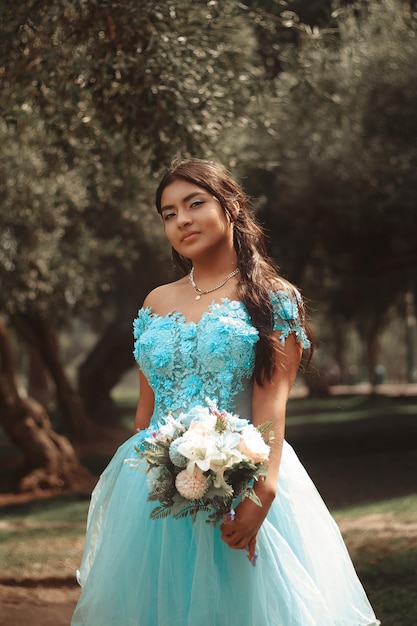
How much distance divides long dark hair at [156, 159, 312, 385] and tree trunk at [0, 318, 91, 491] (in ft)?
35.3

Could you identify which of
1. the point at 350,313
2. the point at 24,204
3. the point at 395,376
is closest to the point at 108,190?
the point at 24,204

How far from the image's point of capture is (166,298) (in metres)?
3.82

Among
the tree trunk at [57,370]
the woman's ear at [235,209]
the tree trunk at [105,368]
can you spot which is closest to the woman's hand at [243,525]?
the woman's ear at [235,209]

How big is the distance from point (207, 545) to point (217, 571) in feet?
0.34

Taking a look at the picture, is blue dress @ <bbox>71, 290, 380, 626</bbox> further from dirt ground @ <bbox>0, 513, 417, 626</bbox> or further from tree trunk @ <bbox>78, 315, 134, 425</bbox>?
tree trunk @ <bbox>78, 315, 134, 425</bbox>

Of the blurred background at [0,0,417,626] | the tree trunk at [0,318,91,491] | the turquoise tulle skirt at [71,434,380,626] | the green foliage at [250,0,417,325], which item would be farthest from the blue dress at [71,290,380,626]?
the tree trunk at [0,318,91,491]

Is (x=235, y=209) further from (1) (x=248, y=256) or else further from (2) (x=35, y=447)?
(2) (x=35, y=447)

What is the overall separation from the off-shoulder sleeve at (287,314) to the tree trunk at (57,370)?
1677cm

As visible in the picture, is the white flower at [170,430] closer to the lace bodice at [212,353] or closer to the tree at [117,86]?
the lace bodice at [212,353]

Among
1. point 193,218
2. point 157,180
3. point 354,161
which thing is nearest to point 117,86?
point 157,180

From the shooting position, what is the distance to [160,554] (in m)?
3.35

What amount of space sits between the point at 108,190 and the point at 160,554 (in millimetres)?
6910

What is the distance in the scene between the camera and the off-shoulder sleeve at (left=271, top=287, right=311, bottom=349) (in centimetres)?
344

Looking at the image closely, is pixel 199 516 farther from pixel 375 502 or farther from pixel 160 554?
pixel 375 502
